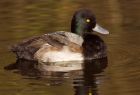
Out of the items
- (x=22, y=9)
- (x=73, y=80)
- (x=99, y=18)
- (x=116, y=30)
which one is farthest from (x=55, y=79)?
(x=22, y=9)

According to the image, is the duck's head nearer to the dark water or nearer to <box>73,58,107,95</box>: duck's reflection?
the dark water

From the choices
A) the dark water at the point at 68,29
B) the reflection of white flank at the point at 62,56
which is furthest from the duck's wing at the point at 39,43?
the dark water at the point at 68,29

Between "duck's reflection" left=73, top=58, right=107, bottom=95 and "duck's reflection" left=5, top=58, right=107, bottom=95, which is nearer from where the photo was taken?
"duck's reflection" left=73, top=58, right=107, bottom=95

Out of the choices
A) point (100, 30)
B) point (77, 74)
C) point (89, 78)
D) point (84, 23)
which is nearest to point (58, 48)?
point (84, 23)

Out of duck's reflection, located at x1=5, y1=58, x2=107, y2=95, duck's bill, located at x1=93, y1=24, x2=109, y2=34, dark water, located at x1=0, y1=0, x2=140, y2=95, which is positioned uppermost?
duck's bill, located at x1=93, y1=24, x2=109, y2=34

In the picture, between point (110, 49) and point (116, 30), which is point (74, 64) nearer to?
point (110, 49)

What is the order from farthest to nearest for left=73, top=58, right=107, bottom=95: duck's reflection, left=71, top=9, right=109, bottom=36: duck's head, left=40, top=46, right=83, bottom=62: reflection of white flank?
left=71, top=9, right=109, bottom=36: duck's head < left=40, top=46, right=83, bottom=62: reflection of white flank < left=73, top=58, right=107, bottom=95: duck's reflection

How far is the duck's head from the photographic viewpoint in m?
13.5

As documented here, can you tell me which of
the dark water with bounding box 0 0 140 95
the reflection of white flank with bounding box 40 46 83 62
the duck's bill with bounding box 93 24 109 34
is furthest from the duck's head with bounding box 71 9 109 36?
the reflection of white flank with bounding box 40 46 83 62

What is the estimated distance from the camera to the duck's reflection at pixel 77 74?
36.0 ft

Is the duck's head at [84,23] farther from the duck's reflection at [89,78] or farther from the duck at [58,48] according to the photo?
the duck's reflection at [89,78]

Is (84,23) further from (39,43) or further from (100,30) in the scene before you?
(39,43)

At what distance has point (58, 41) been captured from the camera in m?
13.0

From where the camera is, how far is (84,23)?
1361 cm
